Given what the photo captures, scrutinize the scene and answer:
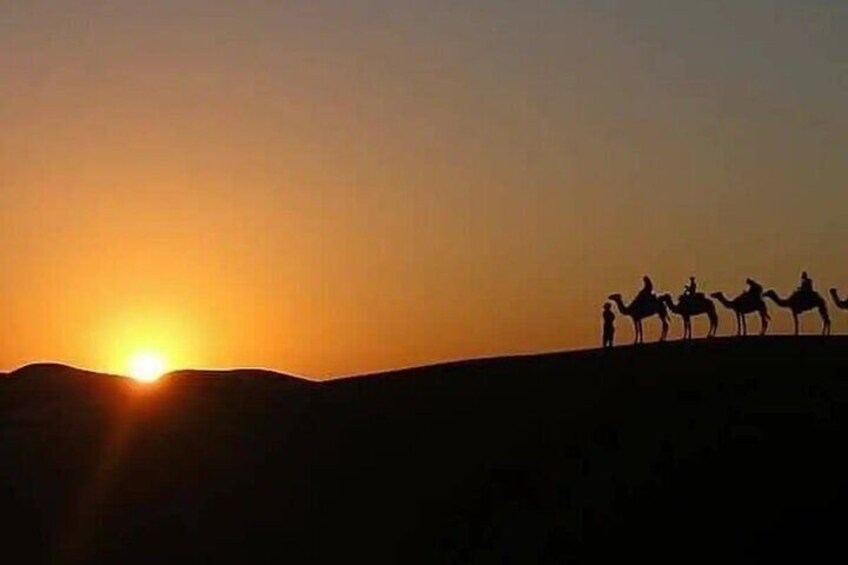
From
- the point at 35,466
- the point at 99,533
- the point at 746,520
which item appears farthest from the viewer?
the point at 35,466

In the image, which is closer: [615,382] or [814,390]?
[814,390]

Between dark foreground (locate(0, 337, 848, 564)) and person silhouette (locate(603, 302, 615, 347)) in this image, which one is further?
person silhouette (locate(603, 302, 615, 347))

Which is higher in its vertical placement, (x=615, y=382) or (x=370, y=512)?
(x=615, y=382)

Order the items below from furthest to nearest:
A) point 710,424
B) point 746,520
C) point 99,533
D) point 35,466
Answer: point 35,466
point 99,533
point 710,424
point 746,520

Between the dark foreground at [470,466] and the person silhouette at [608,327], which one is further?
→ the person silhouette at [608,327]

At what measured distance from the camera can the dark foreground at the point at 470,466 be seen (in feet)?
122

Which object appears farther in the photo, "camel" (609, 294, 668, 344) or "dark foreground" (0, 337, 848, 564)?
"camel" (609, 294, 668, 344)

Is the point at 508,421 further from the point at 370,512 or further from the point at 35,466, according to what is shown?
the point at 35,466

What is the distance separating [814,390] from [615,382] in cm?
503

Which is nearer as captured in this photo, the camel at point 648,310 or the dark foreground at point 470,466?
the dark foreground at point 470,466

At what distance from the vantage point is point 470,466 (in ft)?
136

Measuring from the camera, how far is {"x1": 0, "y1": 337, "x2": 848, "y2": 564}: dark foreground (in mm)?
37250

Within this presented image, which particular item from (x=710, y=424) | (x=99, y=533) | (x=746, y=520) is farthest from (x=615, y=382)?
(x=99, y=533)

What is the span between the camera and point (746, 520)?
120 feet
